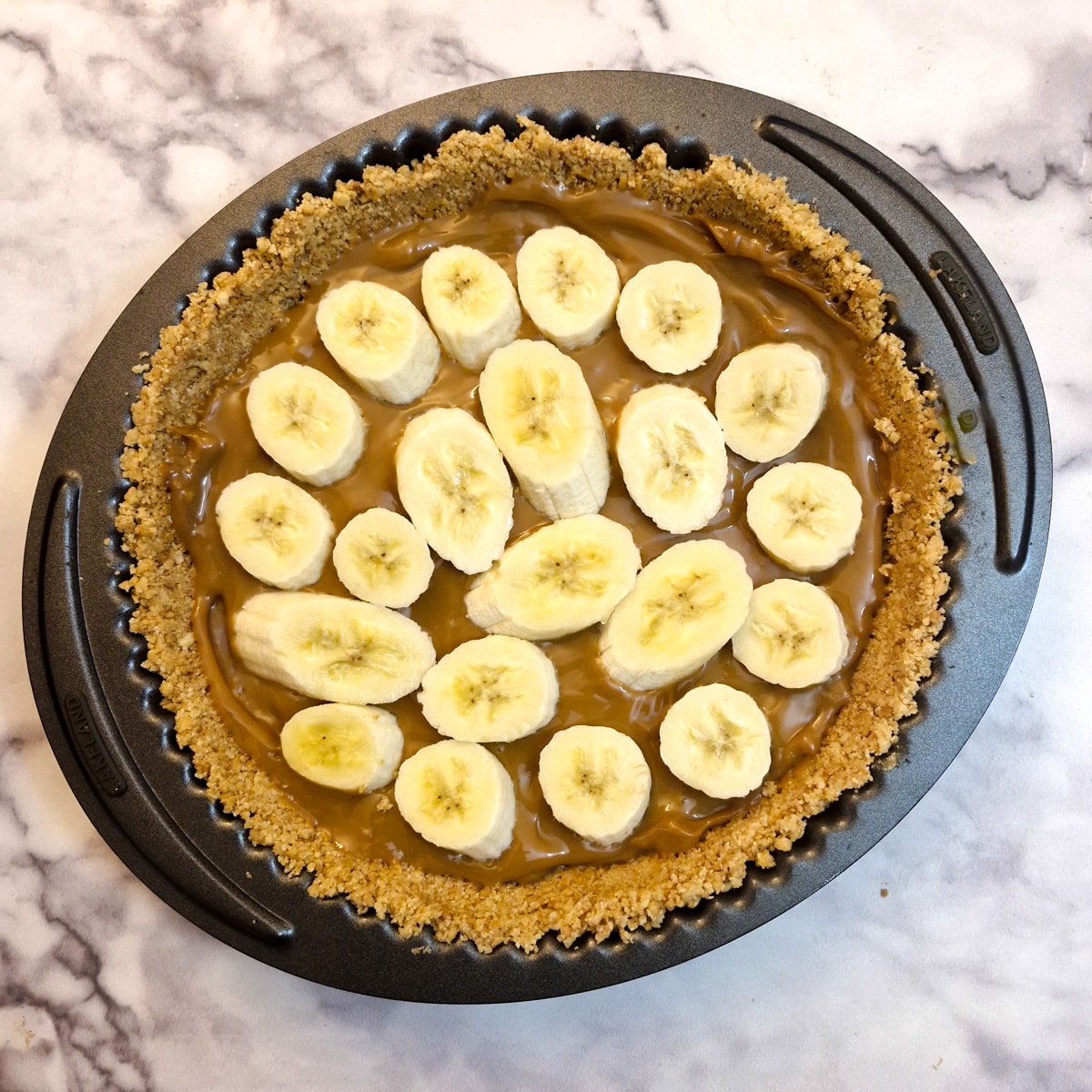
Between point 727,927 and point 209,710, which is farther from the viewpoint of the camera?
point 209,710

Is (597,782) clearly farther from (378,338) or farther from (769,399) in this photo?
(378,338)

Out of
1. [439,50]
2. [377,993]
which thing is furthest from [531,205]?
[377,993]

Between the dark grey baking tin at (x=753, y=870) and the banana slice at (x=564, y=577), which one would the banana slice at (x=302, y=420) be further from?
the banana slice at (x=564, y=577)

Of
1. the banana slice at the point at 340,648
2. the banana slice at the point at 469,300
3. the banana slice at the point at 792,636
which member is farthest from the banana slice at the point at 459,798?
the banana slice at the point at 469,300

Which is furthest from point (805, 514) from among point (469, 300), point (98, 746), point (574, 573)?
point (98, 746)

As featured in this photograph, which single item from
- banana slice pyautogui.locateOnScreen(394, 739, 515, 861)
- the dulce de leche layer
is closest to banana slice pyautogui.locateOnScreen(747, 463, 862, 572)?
the dulce de leche layer

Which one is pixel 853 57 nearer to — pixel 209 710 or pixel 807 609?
pixel 807 609

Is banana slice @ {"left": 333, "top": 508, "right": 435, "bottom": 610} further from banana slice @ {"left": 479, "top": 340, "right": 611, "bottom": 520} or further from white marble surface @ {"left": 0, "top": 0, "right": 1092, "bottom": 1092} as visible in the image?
white marble surface @ {"left": 0, "top": 0, "right": 1092, "bottom": 1092}
